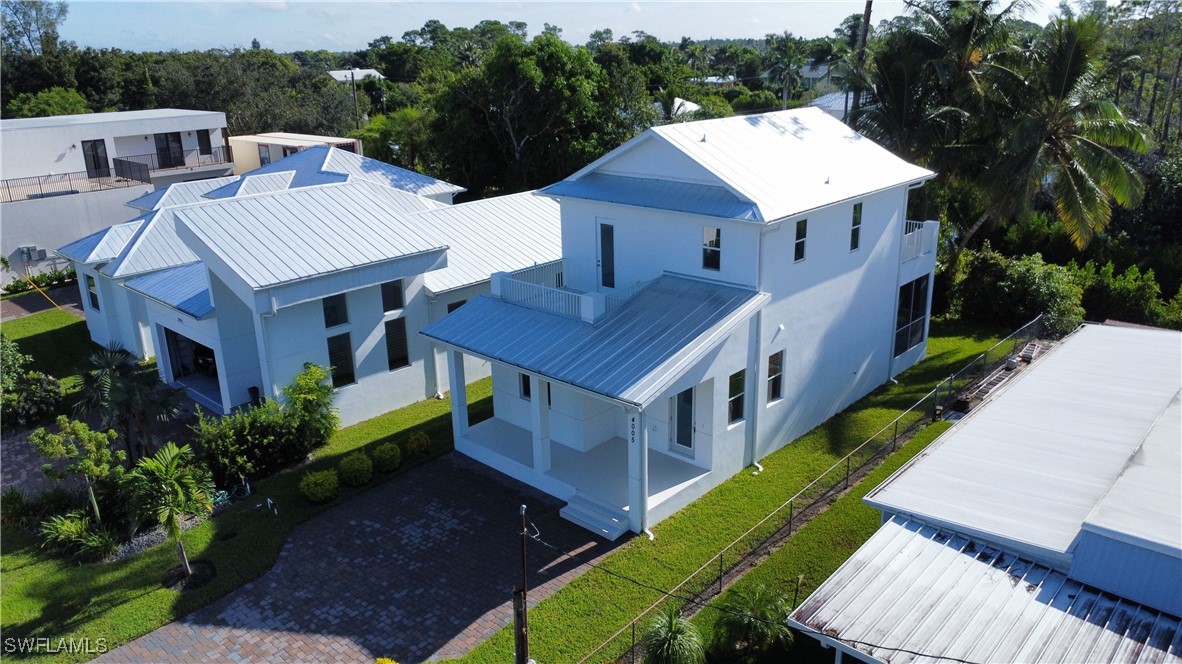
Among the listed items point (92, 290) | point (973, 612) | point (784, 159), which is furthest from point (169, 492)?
point (92, 290)

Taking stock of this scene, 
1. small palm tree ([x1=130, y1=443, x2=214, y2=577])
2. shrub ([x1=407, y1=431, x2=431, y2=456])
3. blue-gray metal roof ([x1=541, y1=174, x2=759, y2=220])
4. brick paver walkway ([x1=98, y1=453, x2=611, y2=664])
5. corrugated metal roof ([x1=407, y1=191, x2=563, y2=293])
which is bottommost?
brick paver walkway ([x1=98, y1=453, x2=611, y2=664])

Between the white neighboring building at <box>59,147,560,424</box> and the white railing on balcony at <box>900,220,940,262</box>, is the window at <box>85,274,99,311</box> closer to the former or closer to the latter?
the white neighboring building at <box>59,147,560,424</box>

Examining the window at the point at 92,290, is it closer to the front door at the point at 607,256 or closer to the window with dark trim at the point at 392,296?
the window with dark trim at the point at 392,296

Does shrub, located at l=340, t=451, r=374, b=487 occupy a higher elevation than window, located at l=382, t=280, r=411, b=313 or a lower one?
lower

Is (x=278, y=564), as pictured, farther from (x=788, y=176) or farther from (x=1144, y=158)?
(x=1144, y=158)

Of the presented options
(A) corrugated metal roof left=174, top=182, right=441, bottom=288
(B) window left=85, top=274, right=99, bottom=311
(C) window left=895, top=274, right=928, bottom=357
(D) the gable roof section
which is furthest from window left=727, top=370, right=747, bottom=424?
(B) window left=85, top=274, right=99, bottom=311

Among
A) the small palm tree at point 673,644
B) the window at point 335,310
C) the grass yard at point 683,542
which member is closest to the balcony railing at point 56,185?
the window at point 335,310
